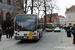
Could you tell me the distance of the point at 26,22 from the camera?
45.3ft

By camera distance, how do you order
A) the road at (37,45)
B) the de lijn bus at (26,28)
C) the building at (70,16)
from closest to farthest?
the road at (37,45) < the de lijn bus at (26,28) < the building at (70,16)

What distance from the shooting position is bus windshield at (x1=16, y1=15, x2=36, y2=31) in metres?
13.7

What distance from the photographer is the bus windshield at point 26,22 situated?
1370 centimetres

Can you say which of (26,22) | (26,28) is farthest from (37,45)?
(26,22)

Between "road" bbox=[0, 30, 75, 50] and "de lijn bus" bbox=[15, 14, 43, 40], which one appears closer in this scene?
"road" bbox=[0, 30, 75, 50]

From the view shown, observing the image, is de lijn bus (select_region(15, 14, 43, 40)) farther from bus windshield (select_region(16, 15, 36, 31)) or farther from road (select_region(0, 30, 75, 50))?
road (select_region(0, 30, 75, 50))

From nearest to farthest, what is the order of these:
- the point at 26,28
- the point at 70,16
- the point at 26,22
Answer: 1. the point at 26,28
2. the point at 26,22
3. the point at 70,16

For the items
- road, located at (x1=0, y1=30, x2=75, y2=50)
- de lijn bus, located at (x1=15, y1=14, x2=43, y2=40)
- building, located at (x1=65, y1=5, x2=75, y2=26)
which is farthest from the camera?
building, located at (x1=65, y1=5, x2=75, y2=26)

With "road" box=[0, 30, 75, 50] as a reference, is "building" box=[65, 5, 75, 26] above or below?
above

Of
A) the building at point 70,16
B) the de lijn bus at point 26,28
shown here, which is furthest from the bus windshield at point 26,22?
the building at point 70,16

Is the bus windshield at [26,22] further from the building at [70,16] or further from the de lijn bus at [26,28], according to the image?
the building at [70,16]

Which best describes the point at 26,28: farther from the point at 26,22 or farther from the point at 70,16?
the point at 70,16

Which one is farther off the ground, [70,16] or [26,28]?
[70,16]

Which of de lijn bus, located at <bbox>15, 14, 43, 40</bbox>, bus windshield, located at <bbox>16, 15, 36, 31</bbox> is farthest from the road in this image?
bus windshield, located at <bbox>16, 15, 36, 31</bbox>
